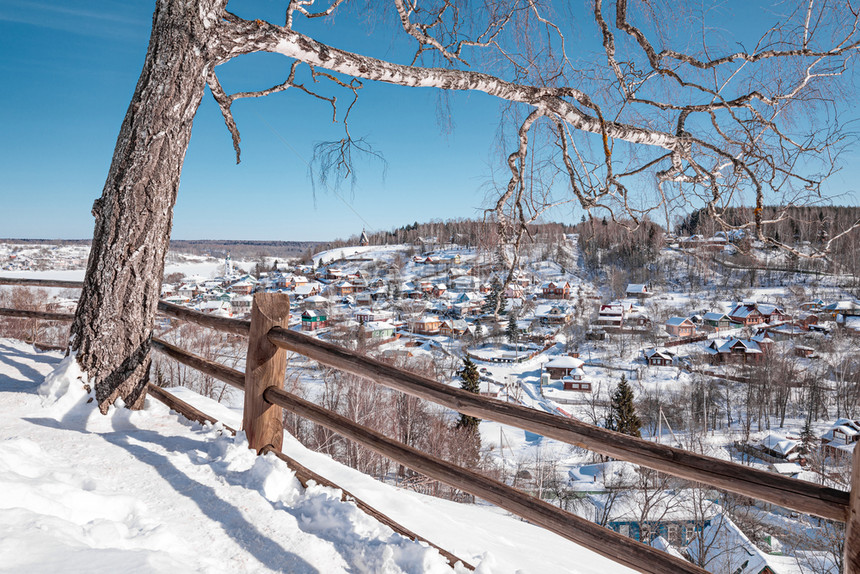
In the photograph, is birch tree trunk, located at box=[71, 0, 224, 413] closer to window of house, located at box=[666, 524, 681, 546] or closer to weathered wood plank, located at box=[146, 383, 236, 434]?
weathered wood plank, located at box=[146, 383, 236, 434]

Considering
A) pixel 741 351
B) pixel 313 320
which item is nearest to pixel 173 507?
pixel 313 320

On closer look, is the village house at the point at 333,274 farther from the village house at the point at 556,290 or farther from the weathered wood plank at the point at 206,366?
the weathered wood plank at the point at 206,366

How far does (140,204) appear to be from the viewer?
2.82m

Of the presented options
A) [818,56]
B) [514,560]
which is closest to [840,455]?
[818,56]

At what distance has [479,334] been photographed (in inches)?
2077

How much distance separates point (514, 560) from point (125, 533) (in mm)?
2028

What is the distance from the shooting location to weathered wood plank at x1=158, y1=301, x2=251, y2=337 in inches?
113

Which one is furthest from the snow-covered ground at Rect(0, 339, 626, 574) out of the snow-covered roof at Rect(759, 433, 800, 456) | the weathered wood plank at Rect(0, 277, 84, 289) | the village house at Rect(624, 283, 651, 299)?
the village house at Rect(624, 283, 651, 299)

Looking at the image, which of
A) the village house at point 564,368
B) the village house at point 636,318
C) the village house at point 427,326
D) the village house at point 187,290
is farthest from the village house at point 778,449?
the village house at point 187,290

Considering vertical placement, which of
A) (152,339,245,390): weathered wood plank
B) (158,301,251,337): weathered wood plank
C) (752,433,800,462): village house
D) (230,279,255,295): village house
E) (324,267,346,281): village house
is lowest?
(752,433,800,462): village house

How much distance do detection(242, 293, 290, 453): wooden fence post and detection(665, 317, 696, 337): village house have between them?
55695mm

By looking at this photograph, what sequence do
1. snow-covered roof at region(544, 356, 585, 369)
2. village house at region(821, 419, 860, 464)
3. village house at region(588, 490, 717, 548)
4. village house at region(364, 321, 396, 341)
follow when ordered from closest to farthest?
village house at region(588, 490, 717, 548), village house at region(821, 419, 860, 464), snow-covered roof at region(544, 356, 585, 369), village house at region(364, 321, 396, 341)

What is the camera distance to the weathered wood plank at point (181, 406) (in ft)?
9.74

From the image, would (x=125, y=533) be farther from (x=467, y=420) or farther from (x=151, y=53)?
(x=467, y=420)
